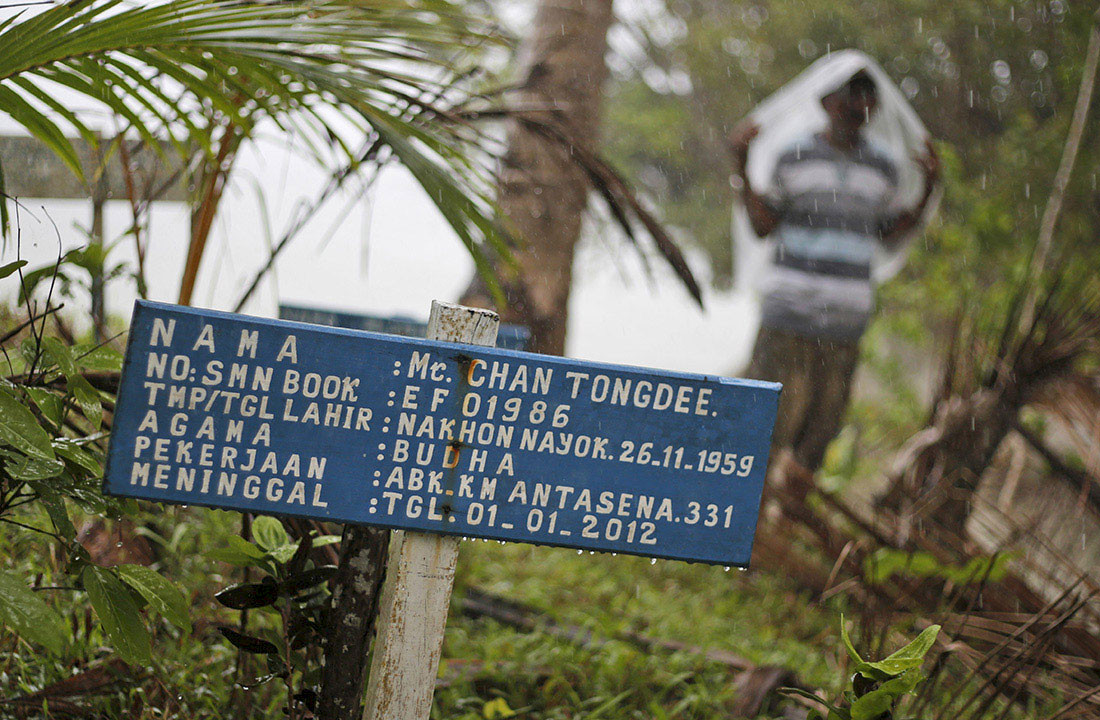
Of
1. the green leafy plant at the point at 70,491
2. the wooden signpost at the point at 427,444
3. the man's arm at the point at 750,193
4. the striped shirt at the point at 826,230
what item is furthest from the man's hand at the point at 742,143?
the green leafy plant at the point at 70,491

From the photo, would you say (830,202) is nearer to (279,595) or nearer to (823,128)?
(823,128)

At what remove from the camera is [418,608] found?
3.73ft

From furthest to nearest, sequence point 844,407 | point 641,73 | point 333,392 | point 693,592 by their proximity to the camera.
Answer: point 641,73
point 844,407
point 693,592
point 333,392

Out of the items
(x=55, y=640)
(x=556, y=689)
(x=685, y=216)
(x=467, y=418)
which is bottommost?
(x=556, y=689)

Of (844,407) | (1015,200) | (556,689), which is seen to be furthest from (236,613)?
(1015,200)

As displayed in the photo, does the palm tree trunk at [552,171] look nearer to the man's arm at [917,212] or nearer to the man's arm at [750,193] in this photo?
the man's arm at [750,193]

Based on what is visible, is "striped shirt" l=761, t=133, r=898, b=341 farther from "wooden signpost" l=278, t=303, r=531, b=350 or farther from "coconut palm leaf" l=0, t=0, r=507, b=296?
"coconut palm leaf" l=0, t=0, r=507, b=296

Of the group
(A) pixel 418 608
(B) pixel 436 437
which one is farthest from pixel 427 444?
(A) pixel 418 608

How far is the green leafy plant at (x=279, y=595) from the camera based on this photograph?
1.23 meters

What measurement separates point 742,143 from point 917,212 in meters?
0.76

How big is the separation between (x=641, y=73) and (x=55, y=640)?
1092 centimetres

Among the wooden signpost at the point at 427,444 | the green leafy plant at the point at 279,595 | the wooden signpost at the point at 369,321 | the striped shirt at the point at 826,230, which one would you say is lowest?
the green leafy plant at the point at 279,595

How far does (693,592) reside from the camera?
308cm

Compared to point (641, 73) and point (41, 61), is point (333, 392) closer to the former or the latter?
point (41, 61)
